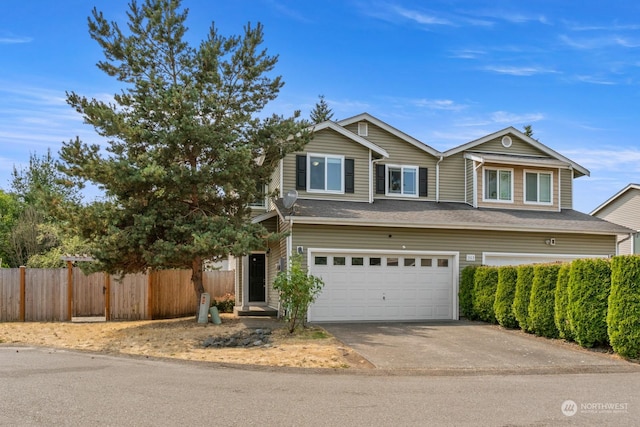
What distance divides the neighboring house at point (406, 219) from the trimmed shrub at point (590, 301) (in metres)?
5.18

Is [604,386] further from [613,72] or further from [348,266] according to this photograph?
[613,72]

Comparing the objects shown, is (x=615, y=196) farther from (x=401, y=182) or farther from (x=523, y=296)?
(x=523, y=296)

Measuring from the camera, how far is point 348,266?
16.2 m

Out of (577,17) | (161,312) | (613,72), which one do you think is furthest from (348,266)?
(613,72)

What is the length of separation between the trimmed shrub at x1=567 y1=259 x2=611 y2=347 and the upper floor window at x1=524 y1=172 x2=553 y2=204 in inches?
342

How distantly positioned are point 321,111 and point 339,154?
27.0 meters

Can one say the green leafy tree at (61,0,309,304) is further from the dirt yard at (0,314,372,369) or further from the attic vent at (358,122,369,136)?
the attic vent at (358,122,369,136)

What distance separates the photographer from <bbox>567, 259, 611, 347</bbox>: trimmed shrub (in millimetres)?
11414

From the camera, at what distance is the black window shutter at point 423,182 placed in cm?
1977

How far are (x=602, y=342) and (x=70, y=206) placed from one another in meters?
13.6

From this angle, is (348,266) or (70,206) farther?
(348,266)

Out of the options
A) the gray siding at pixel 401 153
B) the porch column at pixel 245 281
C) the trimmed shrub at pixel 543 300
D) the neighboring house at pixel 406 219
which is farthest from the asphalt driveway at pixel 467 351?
the gray siding at pixel 401 153

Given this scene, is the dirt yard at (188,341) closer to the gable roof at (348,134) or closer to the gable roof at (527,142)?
the gable roof at (348,134)

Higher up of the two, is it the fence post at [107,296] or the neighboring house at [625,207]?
the neighboring house at [625,207]
